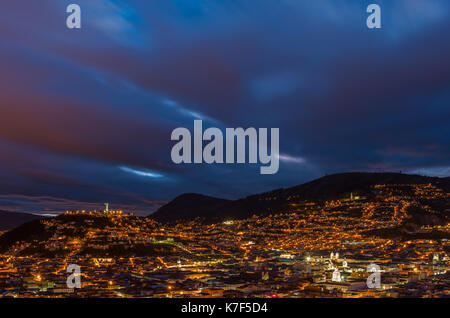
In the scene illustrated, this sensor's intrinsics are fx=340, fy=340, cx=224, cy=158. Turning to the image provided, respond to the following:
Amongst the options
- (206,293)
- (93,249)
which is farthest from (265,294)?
(93,249)

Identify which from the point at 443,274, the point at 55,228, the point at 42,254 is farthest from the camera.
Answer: the point at 55,228

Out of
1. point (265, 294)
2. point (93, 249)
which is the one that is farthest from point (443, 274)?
point (93, 249)
